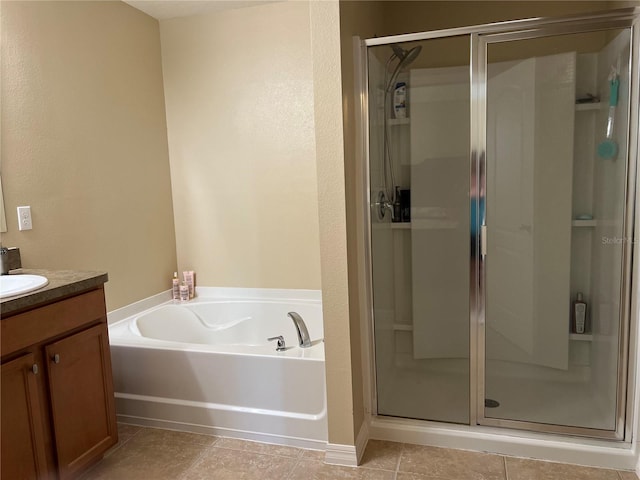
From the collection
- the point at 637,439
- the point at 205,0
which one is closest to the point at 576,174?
the point at 637,439

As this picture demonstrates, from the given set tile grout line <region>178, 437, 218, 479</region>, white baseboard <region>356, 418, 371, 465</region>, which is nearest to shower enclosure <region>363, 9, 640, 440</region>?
white baseboard <region>356, 418, 371, 465</region>

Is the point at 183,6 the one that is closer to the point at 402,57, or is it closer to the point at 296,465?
the point at 402,57

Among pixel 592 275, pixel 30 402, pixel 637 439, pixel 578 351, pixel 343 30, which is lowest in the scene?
pixel 637 439

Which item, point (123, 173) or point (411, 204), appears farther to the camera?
point (123, 173)

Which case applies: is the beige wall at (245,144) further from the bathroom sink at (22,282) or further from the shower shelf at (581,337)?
the shower shelf at (581,337)

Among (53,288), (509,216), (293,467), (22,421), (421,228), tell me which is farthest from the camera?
(421,228)

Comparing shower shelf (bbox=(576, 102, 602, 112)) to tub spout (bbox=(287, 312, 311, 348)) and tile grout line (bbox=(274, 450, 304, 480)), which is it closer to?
tub spout (bbox=(287, 312, 311, 348))

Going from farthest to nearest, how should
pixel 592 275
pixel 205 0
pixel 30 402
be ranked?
pixel 205 0 < pixel 592 275 < pixel 30 402

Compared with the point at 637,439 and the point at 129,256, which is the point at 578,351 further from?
the point at 129,256

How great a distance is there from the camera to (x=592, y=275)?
228cm

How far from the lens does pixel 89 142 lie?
259 centimetres

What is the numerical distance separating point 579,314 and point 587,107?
104cm

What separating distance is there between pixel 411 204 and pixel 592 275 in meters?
0.98

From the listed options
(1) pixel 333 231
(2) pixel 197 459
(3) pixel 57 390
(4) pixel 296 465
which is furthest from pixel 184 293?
(1) pixel 333 231
